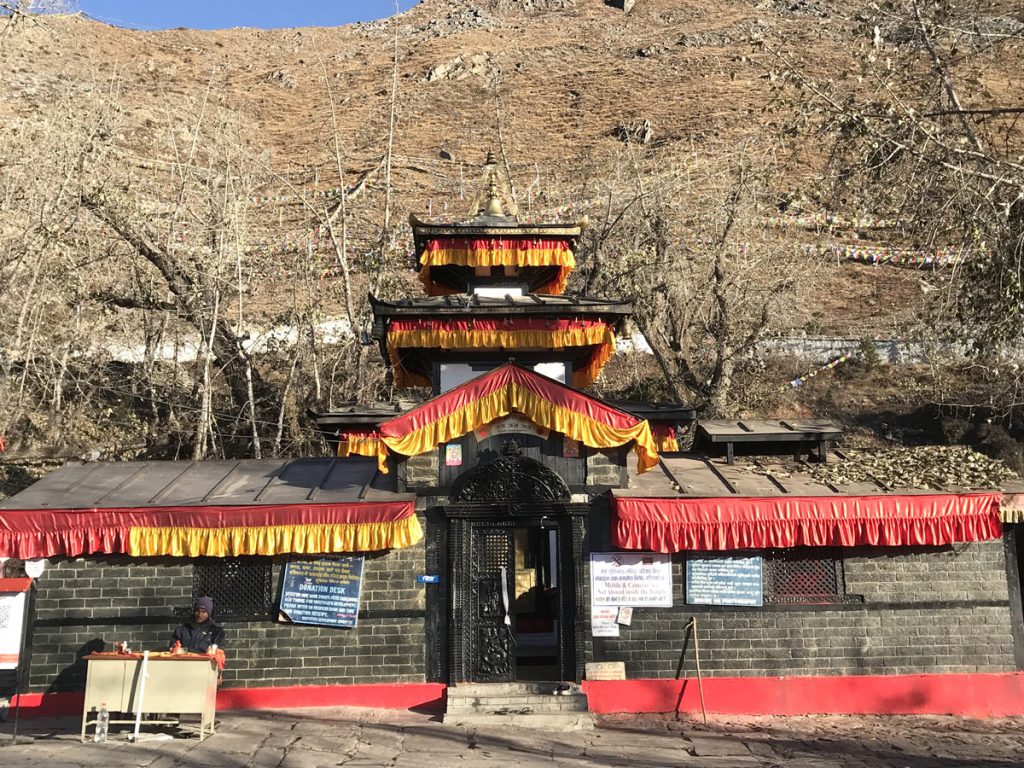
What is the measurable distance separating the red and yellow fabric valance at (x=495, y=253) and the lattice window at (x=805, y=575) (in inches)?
234

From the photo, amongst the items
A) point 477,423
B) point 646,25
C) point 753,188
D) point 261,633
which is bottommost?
point 261,633

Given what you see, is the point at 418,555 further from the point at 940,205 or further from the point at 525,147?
the point at 525,147

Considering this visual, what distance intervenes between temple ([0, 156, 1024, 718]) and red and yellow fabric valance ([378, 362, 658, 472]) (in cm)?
3

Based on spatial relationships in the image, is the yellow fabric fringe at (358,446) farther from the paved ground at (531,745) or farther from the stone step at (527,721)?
the stone step at (527,721)

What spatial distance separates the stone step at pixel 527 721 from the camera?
422 inches

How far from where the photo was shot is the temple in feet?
37.3

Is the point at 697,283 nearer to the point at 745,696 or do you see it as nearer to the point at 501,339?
the point at 501,339

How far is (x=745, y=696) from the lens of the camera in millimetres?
11586

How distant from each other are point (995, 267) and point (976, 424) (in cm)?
1876

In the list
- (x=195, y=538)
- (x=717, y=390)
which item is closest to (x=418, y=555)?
(x=195, y=538)

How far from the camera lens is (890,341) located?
113ft

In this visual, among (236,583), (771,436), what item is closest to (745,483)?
(771,436)

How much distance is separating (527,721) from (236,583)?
4.38 m

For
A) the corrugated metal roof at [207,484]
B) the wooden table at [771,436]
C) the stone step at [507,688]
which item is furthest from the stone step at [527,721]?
the wooden table at [771,436]
